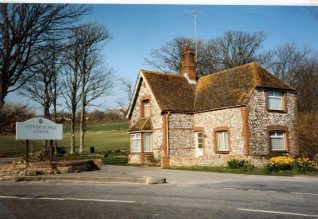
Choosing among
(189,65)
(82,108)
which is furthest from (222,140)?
(82,108)

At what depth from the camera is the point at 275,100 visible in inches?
822

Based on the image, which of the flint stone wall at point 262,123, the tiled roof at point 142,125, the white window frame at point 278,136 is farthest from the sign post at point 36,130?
the white window frame at point 278,136

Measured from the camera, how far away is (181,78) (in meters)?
25.3

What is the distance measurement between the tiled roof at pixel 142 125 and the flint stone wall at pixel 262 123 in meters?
6.91

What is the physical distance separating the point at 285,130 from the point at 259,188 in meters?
10.8

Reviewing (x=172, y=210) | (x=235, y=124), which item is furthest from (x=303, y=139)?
(x=172, y=210)

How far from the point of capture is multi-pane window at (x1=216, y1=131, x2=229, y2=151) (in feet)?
67.9

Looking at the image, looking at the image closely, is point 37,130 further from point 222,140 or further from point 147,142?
point 222,140

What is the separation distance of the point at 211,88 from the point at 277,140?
557 cm

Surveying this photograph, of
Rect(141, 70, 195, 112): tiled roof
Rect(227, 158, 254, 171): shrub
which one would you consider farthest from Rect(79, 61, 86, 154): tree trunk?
Rect(227, 158, 254, 171): shrub

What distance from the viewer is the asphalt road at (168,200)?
7160 mm

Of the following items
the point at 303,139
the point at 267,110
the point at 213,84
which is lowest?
the point at 303,139

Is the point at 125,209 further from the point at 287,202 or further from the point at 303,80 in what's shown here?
the point at 303,80

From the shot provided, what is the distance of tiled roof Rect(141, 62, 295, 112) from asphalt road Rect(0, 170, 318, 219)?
358 inches
